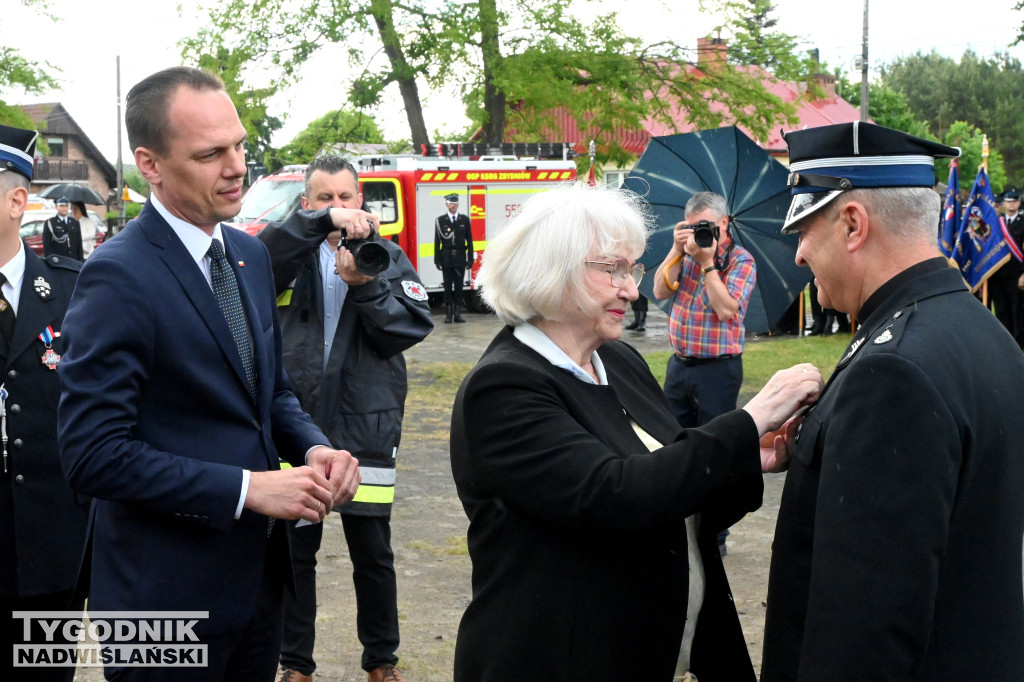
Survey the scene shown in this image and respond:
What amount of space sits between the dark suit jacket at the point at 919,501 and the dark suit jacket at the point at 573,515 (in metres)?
0.27

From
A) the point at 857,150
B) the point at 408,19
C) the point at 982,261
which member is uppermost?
the point at 408,19

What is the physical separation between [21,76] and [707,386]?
1128 inches

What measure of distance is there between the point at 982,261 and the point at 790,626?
13759 mm

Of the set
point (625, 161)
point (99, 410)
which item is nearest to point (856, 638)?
point (99, 410)

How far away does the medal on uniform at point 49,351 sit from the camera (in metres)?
3.06

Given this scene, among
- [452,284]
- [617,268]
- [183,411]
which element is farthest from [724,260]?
[452,284]

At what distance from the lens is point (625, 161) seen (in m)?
27.4

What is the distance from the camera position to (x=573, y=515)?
222cm

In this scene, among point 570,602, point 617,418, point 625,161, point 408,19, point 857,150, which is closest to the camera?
point 857,150

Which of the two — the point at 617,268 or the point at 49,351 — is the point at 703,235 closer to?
the point at 617,268

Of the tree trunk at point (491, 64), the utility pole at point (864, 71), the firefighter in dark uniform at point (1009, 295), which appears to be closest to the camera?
the firefighter in dark uniform at point (1009, 295)

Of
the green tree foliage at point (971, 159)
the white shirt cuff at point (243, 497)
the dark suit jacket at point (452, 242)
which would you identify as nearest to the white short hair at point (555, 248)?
the white shirt cuff at point (243, 497)

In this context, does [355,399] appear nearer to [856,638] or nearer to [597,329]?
[597,329]

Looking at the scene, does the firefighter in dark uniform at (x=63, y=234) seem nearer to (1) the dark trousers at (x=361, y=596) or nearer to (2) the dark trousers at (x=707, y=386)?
(2) the dark trousers at (x=707, y=386)
